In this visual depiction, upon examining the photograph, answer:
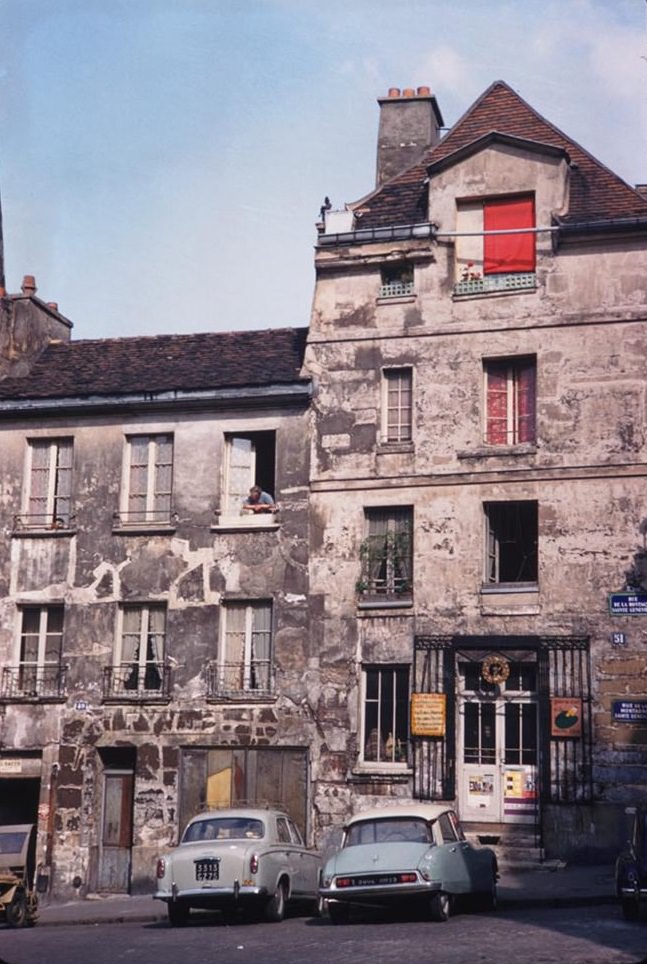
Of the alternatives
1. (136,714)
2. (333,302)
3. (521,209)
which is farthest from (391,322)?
(136,714)

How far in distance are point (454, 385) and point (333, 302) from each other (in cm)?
315

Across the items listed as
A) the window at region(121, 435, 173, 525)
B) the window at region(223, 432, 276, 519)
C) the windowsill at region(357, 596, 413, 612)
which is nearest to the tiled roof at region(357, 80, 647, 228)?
the window at region(223, 432, 276, 519)

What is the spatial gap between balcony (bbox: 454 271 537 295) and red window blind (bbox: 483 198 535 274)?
5.2 inches

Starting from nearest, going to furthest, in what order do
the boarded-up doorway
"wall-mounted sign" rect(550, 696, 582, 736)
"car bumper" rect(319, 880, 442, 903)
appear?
"car bumper" rect(319, 880, 442, 903), "wall-mounted sign" rect(550, 696, 582, 736), the boarded-up doorway

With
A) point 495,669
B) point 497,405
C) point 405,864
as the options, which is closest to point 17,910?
Result: point 405,864

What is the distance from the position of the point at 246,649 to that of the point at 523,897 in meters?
8.62

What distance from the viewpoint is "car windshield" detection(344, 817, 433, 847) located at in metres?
19.8

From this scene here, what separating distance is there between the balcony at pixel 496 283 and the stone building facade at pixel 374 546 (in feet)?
0.18

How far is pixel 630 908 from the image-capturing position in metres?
19.0

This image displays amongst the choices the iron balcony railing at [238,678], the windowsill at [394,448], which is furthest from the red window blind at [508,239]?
the iron balcony railing at [238,678]

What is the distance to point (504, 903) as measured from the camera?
72.2ft

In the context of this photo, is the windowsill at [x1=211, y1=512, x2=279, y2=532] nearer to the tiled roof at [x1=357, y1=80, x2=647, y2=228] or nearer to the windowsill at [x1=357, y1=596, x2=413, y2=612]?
the windowsill at [x1=357, y1=596, x2=413, y2=612]

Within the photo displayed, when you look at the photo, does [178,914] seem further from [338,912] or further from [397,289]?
[397,289]

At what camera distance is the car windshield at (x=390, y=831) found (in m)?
19.8
